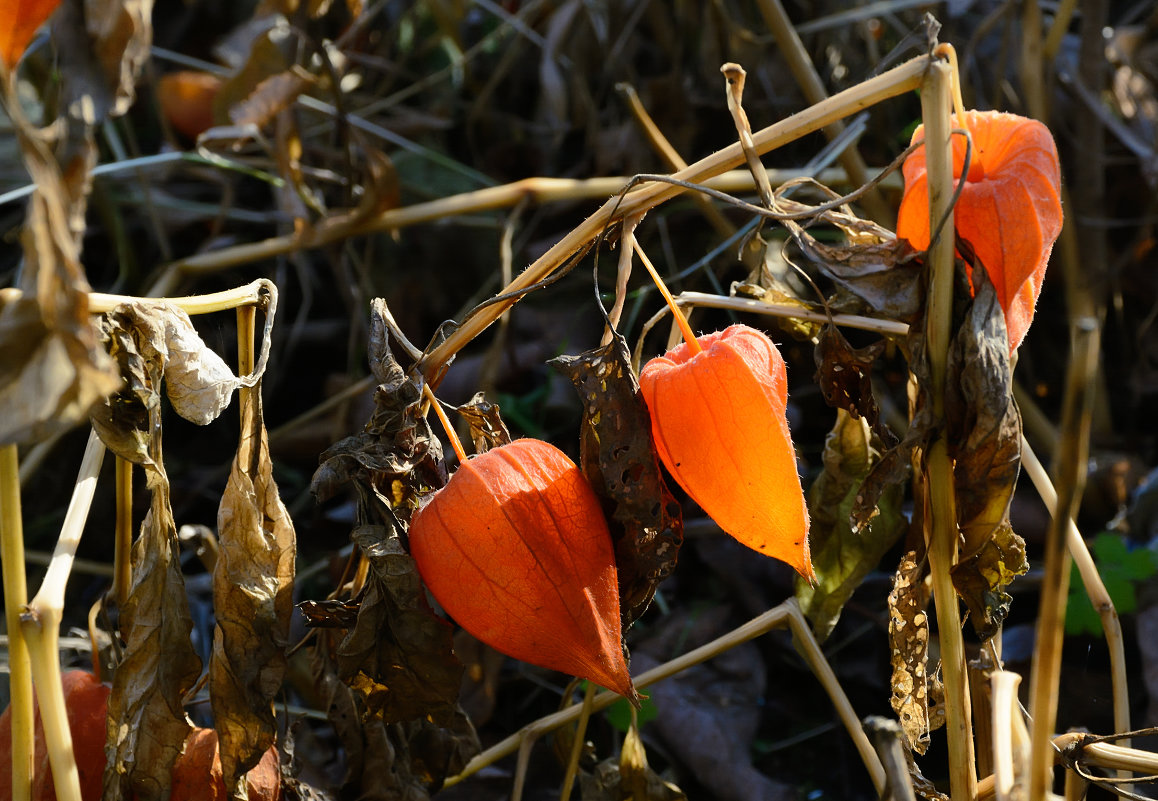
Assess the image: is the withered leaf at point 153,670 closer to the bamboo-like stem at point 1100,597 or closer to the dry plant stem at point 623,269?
the dry plant stem at point 623,269

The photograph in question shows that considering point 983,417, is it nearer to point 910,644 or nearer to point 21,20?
point 910,644

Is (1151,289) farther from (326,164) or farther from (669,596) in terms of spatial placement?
(326,164)

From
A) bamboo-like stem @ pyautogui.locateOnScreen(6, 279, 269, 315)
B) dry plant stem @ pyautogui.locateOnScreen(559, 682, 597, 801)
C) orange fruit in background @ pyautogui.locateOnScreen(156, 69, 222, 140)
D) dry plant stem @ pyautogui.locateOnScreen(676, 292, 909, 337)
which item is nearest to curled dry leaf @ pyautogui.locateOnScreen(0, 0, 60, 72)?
bamboo-like stem @ pyautogui.locateOnScreen(6, 279, 269, 315)

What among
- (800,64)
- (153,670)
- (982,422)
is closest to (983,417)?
(982,422)

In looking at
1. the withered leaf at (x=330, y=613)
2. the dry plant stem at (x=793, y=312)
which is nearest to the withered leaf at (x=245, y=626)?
the withered leaf at (x=330, y=613)

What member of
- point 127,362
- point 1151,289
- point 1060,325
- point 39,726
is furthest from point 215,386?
point 1151,289

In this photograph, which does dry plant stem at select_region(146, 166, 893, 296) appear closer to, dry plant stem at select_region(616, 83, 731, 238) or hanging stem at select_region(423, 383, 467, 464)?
dry plant stem at select_region(616, 83, 731, 238)
